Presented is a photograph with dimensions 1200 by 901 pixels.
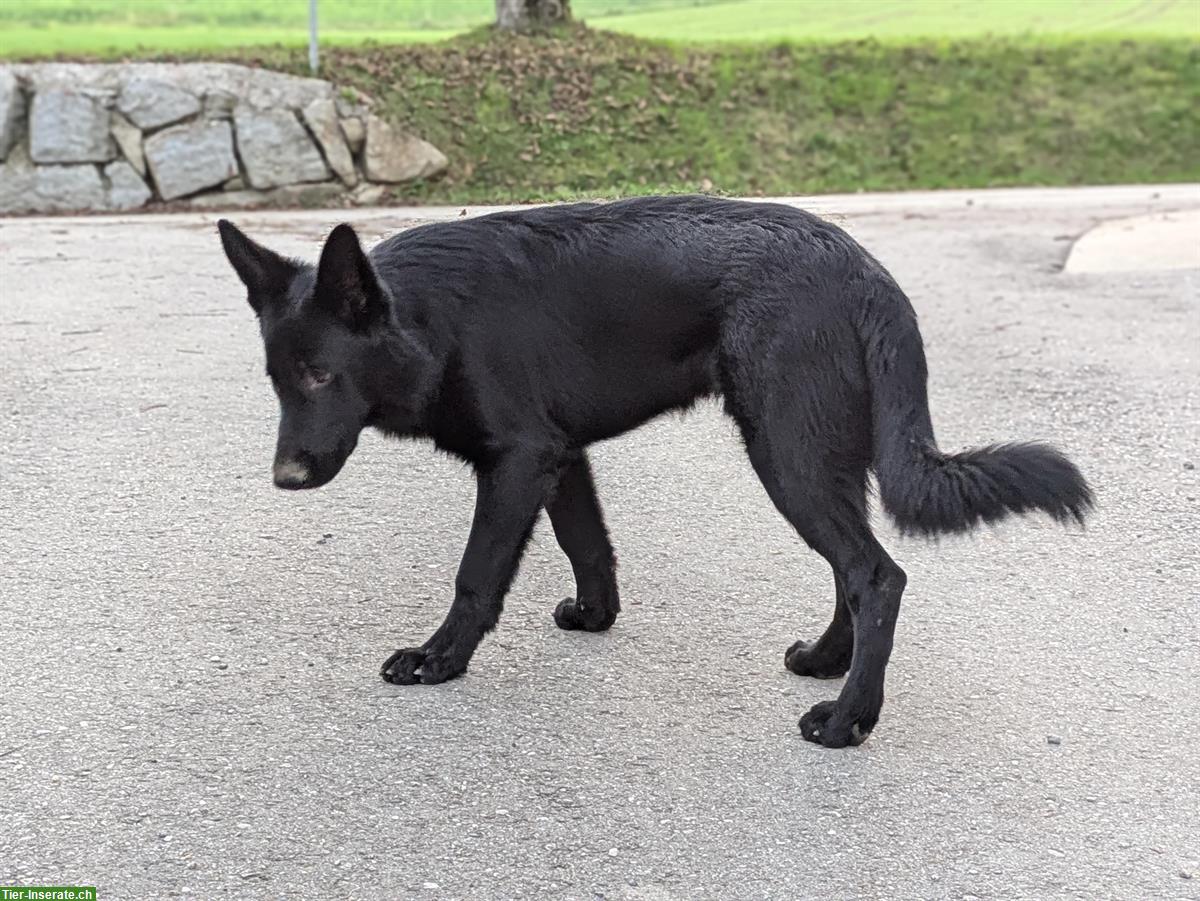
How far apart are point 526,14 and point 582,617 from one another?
13.2m

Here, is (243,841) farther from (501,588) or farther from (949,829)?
(949,829)

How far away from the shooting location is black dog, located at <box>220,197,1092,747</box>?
3.71m

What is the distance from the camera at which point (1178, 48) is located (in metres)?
19.3

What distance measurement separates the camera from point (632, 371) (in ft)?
13.1

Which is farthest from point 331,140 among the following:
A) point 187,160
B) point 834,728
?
point 834,728

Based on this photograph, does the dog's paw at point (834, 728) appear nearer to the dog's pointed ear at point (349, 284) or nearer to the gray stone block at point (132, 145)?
the dog's pointed ear at point (349, 284)

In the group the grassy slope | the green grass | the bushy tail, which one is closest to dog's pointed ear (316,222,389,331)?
the bushy tail

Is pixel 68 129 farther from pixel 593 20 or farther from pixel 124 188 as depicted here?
pixel 593 20

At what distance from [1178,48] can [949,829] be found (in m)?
18.7

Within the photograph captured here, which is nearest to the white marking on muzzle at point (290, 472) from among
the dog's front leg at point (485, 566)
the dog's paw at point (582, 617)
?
the dog's front leg at point (485, 566)

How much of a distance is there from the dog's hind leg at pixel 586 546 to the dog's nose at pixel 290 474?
0.90 meters

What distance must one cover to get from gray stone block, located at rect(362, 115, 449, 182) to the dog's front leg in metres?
10.1

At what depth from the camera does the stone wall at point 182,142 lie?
1320cm

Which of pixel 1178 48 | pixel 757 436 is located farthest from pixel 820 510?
pixel 1178 48
